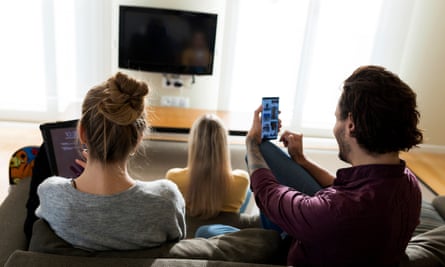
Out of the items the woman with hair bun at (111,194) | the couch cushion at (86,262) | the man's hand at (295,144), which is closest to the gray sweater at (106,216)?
the woman with hair bun at (111,194)

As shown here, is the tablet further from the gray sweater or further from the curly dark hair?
the curly dark hair

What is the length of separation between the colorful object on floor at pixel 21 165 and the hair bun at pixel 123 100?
104 centimetres

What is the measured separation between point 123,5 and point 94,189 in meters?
2.80

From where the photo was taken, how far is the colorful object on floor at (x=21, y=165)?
6.56 feet

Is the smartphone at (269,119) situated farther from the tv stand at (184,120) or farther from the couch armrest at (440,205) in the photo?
the tv stand at (184,120)

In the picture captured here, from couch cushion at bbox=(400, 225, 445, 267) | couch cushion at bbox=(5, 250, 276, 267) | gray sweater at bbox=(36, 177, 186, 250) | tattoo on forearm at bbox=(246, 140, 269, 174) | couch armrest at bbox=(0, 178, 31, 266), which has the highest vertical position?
tattoo on forearm at bbox=(246, 140, 269, 174)

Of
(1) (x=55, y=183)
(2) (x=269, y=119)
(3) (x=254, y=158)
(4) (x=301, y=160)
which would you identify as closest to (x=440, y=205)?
(4) (x=301, y=160)

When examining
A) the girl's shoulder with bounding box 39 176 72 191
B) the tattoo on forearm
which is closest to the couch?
the girl's shoulder with bounding box 39 176 72 191

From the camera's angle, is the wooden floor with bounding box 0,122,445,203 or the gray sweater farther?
the wooden floor with bounding box 0,122,445,203

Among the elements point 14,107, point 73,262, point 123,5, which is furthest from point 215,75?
point 73,262

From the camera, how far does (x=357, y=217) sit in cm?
106

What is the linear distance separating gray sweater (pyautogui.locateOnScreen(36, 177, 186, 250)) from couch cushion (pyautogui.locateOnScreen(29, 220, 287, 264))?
3 cm

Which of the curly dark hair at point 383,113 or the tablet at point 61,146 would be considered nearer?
the curly dark hair at point 383,113

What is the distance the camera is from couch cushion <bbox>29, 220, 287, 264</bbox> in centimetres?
106
